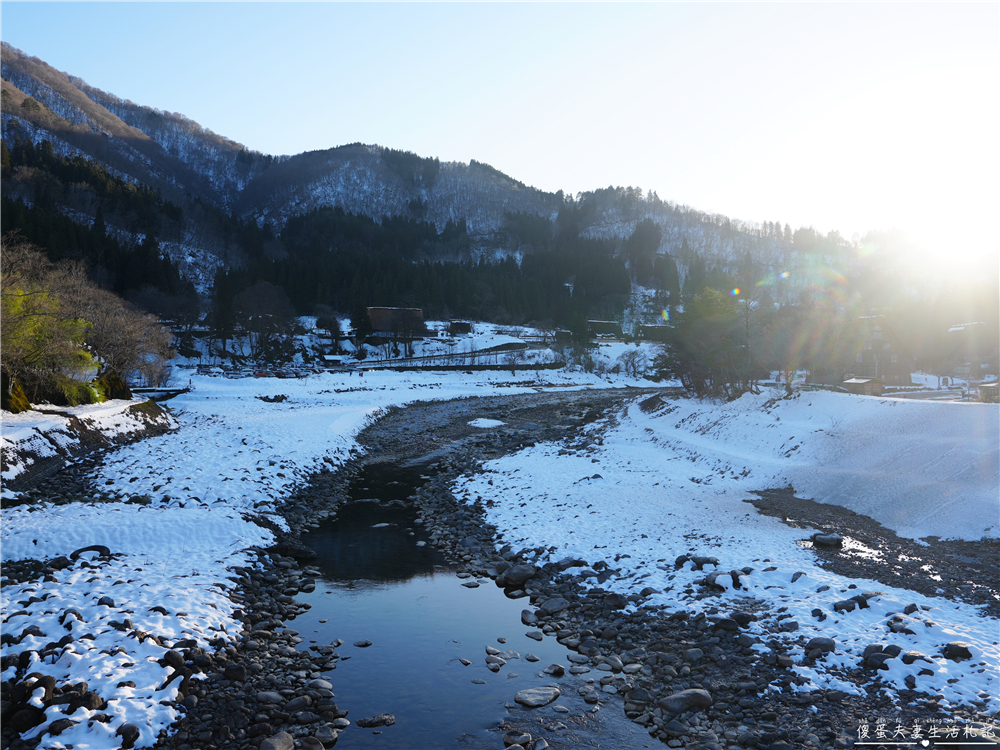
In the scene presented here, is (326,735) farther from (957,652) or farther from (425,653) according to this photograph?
(957,652)

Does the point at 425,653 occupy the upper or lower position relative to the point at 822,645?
lower

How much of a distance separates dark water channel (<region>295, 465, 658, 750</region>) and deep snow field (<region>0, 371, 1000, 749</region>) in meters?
2.17

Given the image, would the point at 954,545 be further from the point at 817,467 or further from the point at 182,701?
the point at 182,701

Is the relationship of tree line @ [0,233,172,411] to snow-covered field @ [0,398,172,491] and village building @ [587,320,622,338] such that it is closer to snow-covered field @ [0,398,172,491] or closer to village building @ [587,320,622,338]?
snow-covered field @ [0,398,172,491]

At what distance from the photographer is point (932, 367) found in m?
69.2

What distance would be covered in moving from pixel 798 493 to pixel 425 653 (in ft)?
50.7

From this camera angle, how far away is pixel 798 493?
1938cm

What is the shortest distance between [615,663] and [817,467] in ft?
51.3

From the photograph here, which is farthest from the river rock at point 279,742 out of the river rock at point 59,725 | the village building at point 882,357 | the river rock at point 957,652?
the village building at point 882,357

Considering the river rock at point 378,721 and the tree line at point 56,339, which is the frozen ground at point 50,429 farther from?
the river rock at point 378,721

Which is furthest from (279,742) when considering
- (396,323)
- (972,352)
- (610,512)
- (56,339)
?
(396,323)

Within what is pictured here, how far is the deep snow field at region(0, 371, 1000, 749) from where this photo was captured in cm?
831

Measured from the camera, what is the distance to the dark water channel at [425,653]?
744 centimetres

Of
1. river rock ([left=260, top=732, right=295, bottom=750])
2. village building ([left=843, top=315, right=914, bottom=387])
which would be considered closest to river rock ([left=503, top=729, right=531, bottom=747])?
river rock ([left=260, top=732, right=295, bottom=750])
